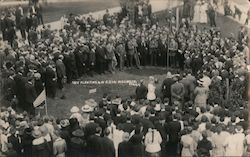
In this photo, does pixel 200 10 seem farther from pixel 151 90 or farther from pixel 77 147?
pixel 77 147

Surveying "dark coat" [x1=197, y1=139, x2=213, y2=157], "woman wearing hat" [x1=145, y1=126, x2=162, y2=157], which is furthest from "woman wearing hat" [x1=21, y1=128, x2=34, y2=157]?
"dark coat" [x1=197, y1=139, x2=213, y2=157]

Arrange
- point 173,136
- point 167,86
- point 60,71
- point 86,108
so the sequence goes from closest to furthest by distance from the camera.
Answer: point 173,136, point 86,108, point 167,86, point 60,71

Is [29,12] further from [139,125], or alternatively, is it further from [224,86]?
[224,86]

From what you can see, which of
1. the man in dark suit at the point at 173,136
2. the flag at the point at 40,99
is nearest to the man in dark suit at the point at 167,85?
the man in dark suit at the point at 173,136

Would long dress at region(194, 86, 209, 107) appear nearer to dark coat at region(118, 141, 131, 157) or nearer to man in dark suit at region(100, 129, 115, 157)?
dark coat at region(118, 141, 131, 157)

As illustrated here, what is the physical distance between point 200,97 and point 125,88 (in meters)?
0.99

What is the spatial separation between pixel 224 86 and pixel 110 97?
1486 millimetres

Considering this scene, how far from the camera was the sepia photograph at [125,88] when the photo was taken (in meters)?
6.98

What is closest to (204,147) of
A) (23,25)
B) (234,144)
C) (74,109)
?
(234,144)

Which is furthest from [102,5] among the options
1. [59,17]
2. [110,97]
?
[110,97]

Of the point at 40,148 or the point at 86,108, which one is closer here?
the point at 40,148

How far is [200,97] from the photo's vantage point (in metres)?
7.43

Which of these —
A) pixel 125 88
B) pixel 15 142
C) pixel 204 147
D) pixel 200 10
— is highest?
pixel 200 10

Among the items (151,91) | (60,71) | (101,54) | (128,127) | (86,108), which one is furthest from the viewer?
(101,54)
